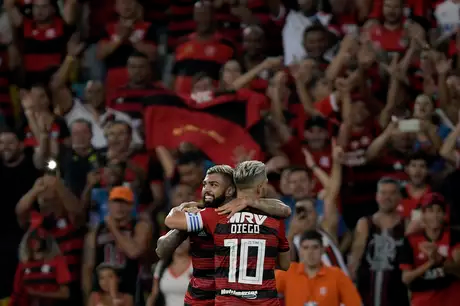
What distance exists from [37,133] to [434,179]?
4.19 m

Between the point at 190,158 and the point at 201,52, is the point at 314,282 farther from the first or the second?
the point at 201,52

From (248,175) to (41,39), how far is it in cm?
716

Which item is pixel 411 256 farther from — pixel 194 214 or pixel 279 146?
pixel 194 214

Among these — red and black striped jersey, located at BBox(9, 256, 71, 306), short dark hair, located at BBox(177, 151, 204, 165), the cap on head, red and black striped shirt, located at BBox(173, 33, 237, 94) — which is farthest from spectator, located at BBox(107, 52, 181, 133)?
red and black striped jersey, located at BBox(9, 256, 71, 306)

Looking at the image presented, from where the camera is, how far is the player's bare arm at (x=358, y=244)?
13.1m

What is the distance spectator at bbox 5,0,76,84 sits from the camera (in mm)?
15977

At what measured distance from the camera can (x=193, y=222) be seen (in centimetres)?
941

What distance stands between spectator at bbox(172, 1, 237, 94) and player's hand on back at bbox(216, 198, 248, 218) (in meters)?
5.60

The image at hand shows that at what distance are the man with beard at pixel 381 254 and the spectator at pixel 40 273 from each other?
2825 mm

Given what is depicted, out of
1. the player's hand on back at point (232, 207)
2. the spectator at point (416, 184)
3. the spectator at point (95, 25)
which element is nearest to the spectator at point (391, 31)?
the spectator at point (416, 184)

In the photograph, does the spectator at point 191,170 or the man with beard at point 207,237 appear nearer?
the man with beard at point 207,237

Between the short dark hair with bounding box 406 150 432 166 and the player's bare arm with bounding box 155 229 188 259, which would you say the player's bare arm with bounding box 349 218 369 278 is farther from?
the player's bare arm with bounding box 155 229 188 259

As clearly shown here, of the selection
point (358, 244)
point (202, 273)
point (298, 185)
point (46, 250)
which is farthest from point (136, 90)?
point (202, 273)

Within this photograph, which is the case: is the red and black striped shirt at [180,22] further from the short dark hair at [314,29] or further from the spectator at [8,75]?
the spectator at [8,75]
